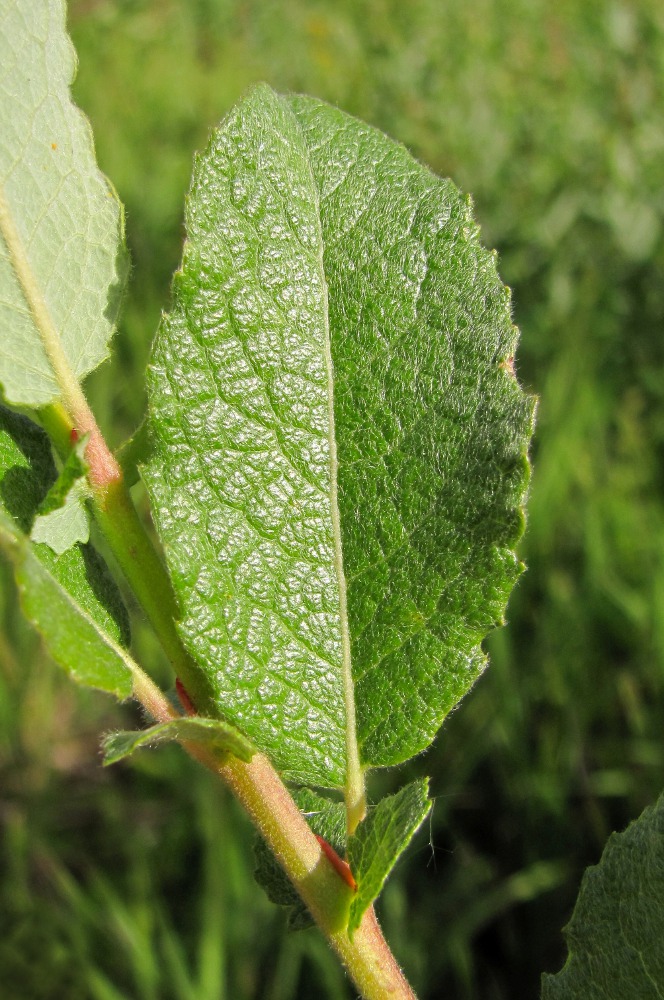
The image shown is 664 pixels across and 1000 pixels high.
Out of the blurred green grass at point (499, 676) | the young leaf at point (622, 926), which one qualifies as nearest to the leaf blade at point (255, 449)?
the young leaf at point (622, 926)

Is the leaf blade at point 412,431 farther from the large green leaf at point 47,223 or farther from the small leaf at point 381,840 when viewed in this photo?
the large green leaf at point 47,223

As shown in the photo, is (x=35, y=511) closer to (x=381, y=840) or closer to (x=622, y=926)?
(x=381, y=840)

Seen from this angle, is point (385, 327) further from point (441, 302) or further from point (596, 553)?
point (596, 553)

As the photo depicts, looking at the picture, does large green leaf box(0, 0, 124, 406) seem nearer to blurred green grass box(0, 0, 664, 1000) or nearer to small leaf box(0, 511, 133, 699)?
small leaf box(0, 511, 133, 699)

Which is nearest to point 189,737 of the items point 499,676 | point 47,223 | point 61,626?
point 61,626

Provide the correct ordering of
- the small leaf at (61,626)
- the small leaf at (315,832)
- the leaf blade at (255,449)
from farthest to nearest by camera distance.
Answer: the small leaf at (315,832) < the leaf blade at (255,449) < the small leaf at (61,626)

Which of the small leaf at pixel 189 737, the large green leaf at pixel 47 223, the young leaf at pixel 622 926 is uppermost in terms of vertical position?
the large green leaf at pixel 47 223
